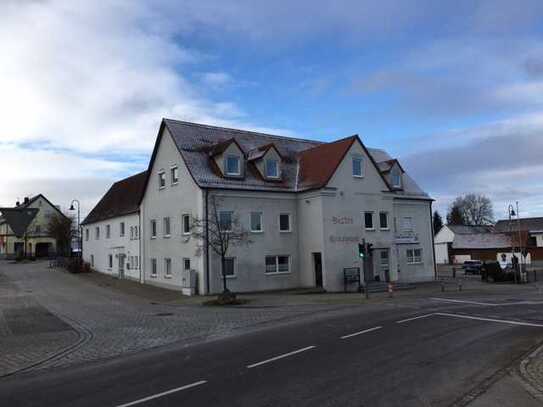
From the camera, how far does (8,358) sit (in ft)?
42.2

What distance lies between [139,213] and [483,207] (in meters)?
92.6

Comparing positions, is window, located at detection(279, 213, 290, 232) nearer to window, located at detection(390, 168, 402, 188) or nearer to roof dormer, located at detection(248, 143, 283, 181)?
roof dormer, located at detection(248, 143, 283, 181)

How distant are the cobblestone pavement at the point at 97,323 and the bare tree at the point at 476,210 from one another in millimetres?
96602

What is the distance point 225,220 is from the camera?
1201 inches

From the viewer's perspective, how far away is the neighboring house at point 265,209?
101 ft

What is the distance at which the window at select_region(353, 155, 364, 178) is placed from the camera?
3438cm

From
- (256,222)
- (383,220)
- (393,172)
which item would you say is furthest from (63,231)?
(383,220)

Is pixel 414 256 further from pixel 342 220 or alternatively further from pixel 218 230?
pixel 218 230

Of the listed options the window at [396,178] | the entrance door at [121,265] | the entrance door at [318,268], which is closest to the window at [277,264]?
the entrance door at [318,268]

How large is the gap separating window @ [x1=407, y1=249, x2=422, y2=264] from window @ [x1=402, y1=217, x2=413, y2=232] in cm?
169

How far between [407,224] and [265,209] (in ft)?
45.0

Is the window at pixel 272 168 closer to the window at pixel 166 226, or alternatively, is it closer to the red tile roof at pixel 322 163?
the red tile roof at pixel 322 163

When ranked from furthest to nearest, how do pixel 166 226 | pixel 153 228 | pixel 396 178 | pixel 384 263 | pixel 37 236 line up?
pixel 37 236, pixel 396 178, pixel 153 228, pixel 384 263, pixel 166 226

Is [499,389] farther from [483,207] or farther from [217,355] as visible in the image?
[483,207]
